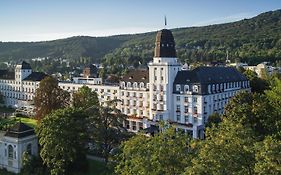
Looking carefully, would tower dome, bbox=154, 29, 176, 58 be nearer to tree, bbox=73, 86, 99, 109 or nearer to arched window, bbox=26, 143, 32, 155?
tree, bbox=73, 86, 99, 109

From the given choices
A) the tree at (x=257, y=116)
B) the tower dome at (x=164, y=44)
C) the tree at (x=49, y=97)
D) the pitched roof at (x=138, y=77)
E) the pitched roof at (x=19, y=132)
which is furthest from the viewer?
the pitched roof at (x=138, y=77)

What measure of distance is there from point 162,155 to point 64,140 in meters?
20.9

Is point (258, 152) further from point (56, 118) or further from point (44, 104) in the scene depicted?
point (44, 104)

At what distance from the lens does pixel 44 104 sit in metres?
73.1

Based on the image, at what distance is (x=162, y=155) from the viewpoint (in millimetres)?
30125

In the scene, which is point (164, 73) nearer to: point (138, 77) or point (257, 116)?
point (138, 77)

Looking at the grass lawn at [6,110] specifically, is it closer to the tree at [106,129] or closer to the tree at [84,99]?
the tree at [84,99]

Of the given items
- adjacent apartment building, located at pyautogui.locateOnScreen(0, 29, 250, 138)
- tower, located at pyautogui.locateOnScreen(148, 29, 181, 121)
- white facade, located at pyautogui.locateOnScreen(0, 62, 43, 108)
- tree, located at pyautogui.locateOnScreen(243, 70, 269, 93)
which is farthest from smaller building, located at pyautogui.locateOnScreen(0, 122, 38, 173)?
tree, located at pyautogui.locateOnScreen(243, 70, 269, 93)

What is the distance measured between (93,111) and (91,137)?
3.75 m

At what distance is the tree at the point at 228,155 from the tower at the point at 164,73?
126 feet

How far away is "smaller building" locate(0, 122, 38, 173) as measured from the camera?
51969mm

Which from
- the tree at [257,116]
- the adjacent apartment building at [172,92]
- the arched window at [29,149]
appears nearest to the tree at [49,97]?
the adjacent apartment building at [172,92]

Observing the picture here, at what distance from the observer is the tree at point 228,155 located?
26.3m

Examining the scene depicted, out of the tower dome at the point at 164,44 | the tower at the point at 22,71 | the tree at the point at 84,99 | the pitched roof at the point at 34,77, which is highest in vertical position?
the tower dome at the point at 164,44
